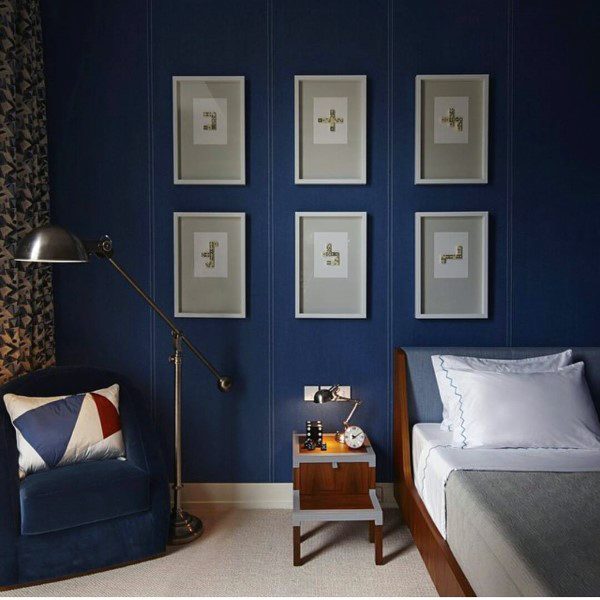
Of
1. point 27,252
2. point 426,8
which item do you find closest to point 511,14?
point 426,8

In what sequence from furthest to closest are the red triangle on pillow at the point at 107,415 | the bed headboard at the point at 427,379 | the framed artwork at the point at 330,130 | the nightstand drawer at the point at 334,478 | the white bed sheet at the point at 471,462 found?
1. the framed artwork at the point at 330,130
2. the bed headboard at the point at 427,379
3. the nightstand drawer at the point at 334,478
4. the red triangle on pillow at the point at 107,415
5. the white bed sheet at the point at 471,462

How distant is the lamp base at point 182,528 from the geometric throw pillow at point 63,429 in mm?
448

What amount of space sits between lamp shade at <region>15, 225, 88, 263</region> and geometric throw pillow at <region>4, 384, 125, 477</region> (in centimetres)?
72

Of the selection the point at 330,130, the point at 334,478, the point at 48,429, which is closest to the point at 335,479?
the point at 334,478

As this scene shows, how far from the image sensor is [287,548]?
2723 mm

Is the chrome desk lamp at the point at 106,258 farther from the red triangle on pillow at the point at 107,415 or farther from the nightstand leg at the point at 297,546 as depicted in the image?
the nightstand leg at the point at 297,546

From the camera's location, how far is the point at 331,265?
317cm

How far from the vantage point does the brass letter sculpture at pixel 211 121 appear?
3.15 m

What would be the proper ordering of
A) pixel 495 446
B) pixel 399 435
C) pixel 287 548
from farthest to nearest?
pixel 399 435 → pixel 287 548 → pixel 495 446

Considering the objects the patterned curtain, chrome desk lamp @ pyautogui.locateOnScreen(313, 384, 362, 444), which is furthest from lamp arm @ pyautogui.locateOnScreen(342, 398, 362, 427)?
the patterned curtain

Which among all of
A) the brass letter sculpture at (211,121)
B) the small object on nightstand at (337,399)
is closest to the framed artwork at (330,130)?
the brass letter sculpture at (211,121)

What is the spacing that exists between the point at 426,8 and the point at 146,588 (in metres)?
3.22

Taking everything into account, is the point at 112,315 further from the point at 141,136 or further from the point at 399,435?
the point at 399,435

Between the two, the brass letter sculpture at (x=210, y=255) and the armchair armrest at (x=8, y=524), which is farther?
the brass letter sculpture at (x=210, y=255)
